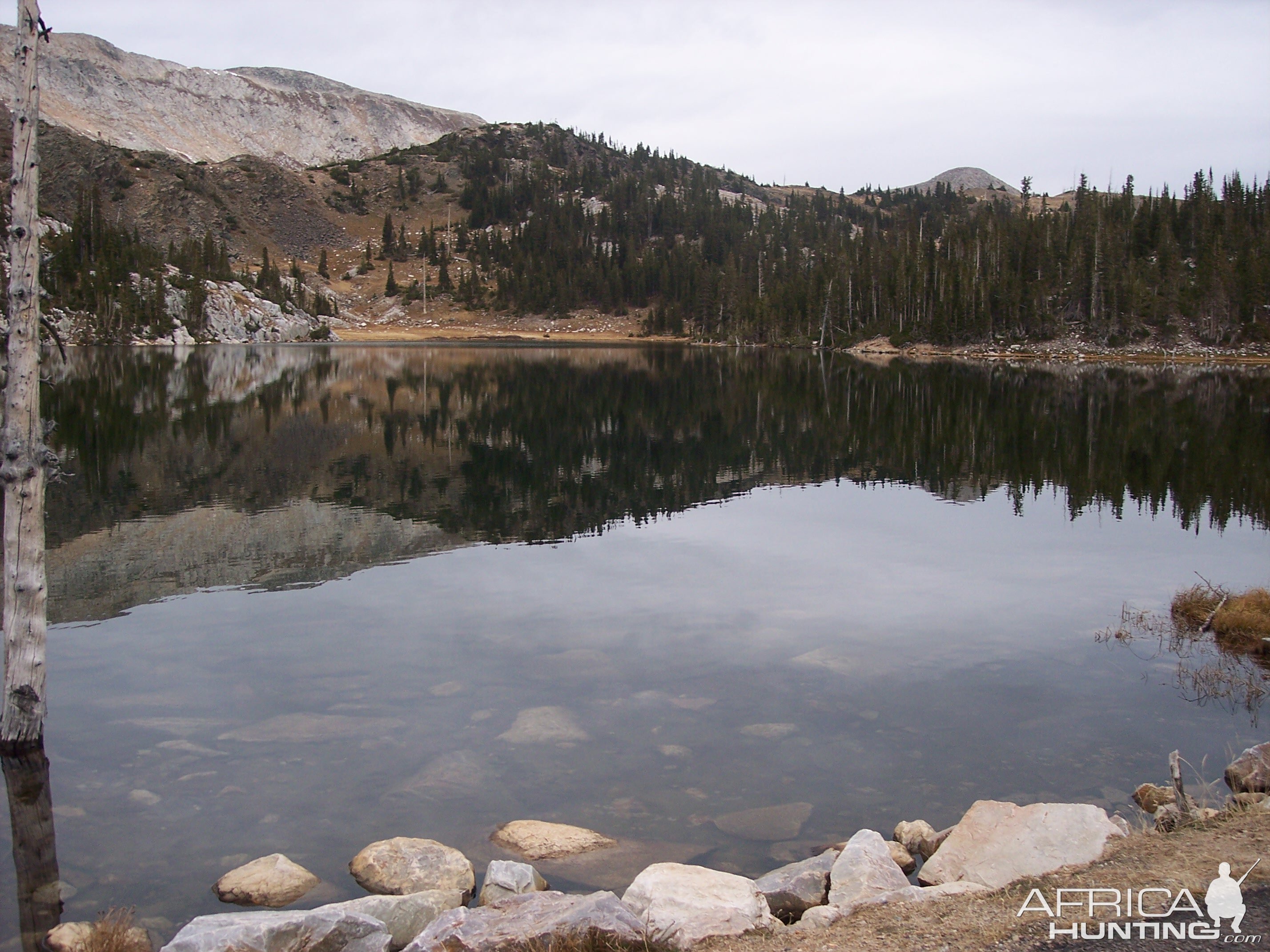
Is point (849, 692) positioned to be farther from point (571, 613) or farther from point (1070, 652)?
point (571, 613)

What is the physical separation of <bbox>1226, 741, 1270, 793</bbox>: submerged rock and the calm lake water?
0.65m

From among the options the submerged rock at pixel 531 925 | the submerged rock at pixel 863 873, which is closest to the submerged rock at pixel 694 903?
the submerged rock at pixel 531 925

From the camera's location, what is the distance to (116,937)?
672cm

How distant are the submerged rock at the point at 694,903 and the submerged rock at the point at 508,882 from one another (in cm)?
78

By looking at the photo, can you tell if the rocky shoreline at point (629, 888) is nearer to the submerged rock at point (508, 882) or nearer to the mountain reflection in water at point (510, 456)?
the submerged rock at point (508, 882)

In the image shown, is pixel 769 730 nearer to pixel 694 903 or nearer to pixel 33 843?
pixel 694 903

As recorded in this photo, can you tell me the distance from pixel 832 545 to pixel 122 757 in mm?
15561

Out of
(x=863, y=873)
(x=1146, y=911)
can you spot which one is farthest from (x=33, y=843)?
(x=1146, y=911)

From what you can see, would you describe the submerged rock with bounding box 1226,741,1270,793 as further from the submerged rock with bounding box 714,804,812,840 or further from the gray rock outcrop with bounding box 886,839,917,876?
the submerged rock with bounding box 714,804,812,840

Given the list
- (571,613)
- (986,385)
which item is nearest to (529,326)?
(986,385)

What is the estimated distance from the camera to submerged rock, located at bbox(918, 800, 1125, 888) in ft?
24.2

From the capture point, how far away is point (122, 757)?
32.9ft

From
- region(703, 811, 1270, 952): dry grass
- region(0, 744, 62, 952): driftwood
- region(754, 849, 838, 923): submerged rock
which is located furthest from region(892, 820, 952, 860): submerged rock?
region(0, 744, 62, 952): driftwood

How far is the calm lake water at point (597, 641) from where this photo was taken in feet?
30.1
